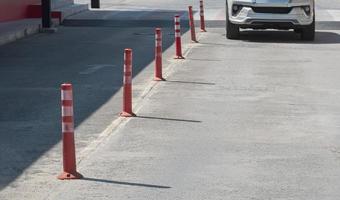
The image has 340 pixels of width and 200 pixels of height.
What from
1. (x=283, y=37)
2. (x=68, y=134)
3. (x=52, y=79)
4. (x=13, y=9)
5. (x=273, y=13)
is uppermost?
(x=68, y=134)

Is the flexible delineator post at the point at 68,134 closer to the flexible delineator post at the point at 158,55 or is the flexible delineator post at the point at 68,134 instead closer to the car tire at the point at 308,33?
the flexible delineator post at the point at 158,55

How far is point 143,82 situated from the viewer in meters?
14.6

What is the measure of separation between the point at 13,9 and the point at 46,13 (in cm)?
176

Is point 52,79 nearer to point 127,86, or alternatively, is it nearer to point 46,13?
point 127,86

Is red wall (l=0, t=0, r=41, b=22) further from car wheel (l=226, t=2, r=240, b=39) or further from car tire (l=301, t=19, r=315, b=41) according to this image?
car tire (l=301, t=19, r=315, b=41)

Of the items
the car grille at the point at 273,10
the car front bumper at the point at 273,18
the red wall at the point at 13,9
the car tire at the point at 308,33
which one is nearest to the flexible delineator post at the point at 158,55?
the car front bumper at the point at 273,18

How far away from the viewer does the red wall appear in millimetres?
25625

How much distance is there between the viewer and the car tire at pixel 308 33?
891 inches

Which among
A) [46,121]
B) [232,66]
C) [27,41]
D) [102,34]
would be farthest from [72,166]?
[102,34]

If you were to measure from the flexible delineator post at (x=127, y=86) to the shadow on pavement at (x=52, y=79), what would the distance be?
0.75 ft

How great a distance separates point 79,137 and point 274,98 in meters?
4.17

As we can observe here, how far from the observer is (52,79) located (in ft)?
49.7

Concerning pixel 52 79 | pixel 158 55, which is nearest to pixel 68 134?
pixel 158 55

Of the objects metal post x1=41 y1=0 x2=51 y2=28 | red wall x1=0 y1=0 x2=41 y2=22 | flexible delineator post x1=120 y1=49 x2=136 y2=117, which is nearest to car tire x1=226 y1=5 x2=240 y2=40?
metal post x1=41 y1=0 x2=51 y2=28
